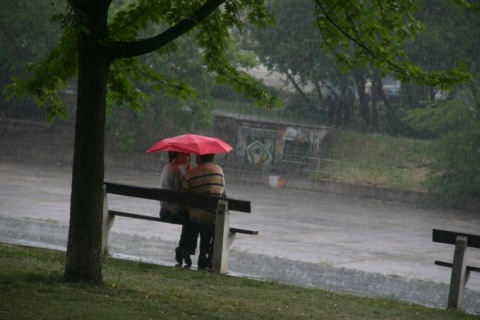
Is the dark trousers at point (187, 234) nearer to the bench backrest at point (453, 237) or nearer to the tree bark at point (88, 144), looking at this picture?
the bench backrest at point (453, 237)

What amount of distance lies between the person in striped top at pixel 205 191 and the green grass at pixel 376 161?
2598 centimetres

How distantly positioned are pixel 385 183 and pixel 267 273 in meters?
26.8

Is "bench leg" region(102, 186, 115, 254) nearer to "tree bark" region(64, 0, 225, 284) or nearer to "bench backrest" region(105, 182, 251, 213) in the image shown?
"bench backrest" region(105, 182, 251, 213)

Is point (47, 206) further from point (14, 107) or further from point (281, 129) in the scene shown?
point (14, 107)

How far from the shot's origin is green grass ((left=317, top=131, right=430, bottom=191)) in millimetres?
38938

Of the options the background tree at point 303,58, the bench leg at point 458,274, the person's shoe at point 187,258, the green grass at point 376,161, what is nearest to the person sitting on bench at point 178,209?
the person's shoe at point 187,258

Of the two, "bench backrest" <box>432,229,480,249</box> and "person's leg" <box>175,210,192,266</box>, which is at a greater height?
"bench backrest" <box>432,229,480,249</box>

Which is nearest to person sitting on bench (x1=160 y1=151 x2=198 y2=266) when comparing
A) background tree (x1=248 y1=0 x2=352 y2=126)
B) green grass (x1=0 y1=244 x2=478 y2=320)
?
green grass (x1=0 y1=244 x2=478 y2=320)

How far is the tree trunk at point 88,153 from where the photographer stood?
8.81 meters

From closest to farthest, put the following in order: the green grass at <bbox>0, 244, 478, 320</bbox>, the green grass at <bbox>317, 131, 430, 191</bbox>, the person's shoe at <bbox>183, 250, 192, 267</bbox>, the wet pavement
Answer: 1. the green grass at <bbox>0, 244, 478, 320</bbox>
2. the person's shoe at <bbox>183, 250, 192, 267</bbox>
3. the wet pavement
4. the green grass at <bbox>317, 131, 430, 191</bbox>

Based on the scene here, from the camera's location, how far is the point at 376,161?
41750 millimetres

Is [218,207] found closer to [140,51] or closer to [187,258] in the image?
[187,258]

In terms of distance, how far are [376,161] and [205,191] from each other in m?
30.3

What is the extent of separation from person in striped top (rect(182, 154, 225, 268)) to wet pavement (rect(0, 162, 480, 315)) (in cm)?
47
